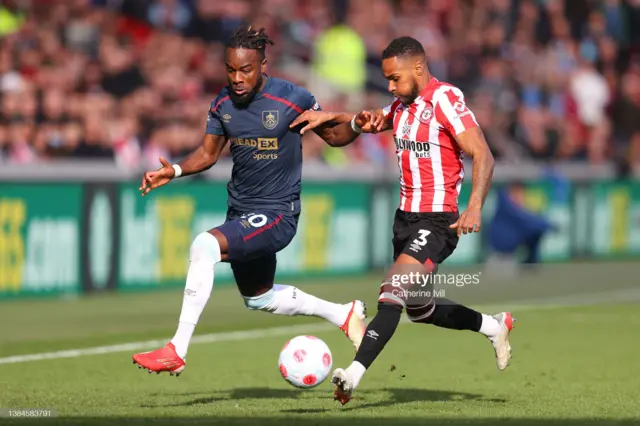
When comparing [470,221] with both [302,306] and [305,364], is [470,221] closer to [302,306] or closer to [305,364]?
[305,364]

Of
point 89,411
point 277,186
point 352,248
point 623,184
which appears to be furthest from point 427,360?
point 623,184

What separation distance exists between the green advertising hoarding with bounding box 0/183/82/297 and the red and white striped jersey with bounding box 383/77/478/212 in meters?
7.80

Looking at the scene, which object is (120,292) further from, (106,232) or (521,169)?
(521,169)

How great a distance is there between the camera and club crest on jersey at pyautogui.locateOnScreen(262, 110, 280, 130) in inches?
347

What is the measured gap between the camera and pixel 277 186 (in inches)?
351

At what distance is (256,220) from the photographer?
8.73 meters

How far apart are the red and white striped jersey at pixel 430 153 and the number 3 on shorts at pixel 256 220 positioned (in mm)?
933

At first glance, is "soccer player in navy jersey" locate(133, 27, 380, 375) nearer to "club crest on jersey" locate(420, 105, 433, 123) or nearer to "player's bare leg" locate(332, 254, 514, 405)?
"club crest on jersey" locate(420, 105, 433, 123)

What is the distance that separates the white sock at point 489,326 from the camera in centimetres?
892

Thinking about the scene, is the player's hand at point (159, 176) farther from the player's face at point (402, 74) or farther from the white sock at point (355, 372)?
the white sock at point (355, 372)

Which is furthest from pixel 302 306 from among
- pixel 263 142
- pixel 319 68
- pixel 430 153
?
pixel 319 68

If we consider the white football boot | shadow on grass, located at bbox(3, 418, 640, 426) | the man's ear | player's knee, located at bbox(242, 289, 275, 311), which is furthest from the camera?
player's knee, located at bbox(242, 289, 275, 311)

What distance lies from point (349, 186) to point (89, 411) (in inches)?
448

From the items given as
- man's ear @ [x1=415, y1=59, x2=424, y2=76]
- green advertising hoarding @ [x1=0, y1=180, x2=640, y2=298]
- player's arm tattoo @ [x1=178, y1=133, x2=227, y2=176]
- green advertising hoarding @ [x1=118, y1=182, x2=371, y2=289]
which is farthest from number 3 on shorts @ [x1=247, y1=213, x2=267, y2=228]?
green advertising hoarding @ [x1=118, y1=182, x2=371, y2=289]
